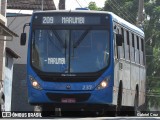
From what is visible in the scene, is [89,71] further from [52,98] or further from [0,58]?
[0,58]

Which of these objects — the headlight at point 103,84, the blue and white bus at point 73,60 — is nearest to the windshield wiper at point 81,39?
the blue and white bus at point 73,60

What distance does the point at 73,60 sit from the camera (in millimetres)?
20422

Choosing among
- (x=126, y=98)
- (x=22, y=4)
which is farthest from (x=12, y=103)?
(x=126, y=98)

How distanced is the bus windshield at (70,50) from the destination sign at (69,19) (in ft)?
0.83

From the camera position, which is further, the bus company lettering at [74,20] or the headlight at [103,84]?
the bus company lettering at [74,20]

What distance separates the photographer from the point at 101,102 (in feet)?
66.7

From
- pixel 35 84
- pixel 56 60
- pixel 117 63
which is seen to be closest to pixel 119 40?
pixel 117 63

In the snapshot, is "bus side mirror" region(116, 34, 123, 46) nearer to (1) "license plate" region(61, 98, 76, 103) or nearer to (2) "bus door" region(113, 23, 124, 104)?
(2) "bus door" region(113, 23, 124, 104)

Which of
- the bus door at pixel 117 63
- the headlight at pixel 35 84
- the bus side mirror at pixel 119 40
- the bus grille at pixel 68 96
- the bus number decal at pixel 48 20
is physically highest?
the bus number decal at pixel 48 20

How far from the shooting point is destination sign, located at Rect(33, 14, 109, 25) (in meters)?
20.8

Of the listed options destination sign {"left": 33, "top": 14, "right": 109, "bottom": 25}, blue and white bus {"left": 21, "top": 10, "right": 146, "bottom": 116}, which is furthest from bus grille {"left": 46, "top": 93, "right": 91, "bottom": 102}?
destination sign {"left": 33, "top": 14, "right": 109, "bottom": 25}

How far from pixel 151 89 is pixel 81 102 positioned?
152 feet

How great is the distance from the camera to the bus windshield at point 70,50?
20375 millimetres

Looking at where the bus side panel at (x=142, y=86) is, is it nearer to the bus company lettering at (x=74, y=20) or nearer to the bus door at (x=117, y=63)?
the bus door at (x=117, y=63)
